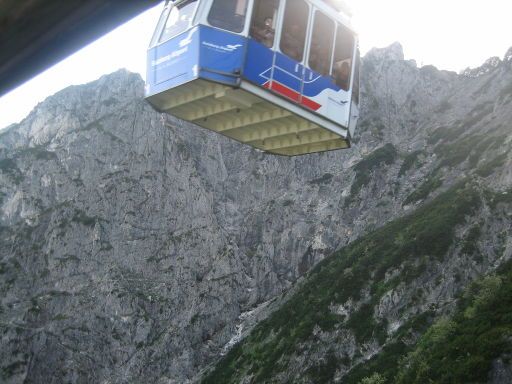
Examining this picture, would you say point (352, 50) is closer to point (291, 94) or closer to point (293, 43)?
point (293, 43)

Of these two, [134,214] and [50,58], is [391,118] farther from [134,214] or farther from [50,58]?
[50,58]

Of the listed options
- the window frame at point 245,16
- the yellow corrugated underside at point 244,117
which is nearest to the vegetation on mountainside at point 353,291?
the yellow corrugated underside at point 244,117

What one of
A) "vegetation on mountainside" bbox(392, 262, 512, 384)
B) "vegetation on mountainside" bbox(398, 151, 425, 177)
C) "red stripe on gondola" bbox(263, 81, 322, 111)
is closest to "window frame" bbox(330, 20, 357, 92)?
"red stripe on gondola" bbox(263, 81, 322, 111)

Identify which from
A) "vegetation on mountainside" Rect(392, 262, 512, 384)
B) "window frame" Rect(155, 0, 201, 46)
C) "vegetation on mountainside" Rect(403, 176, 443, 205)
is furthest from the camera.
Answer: "vegetation on mountainside" Rect(403, 176, 443, 205)

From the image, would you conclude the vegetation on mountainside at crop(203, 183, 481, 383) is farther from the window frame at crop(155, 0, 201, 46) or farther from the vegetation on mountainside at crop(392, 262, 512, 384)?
the window frame at crop(155, 0, 201, 46)

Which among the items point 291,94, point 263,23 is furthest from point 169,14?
point 291,94

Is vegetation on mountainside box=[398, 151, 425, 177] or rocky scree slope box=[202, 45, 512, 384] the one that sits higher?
vegetation on mountainside box=[398, 151, 425, 177]
